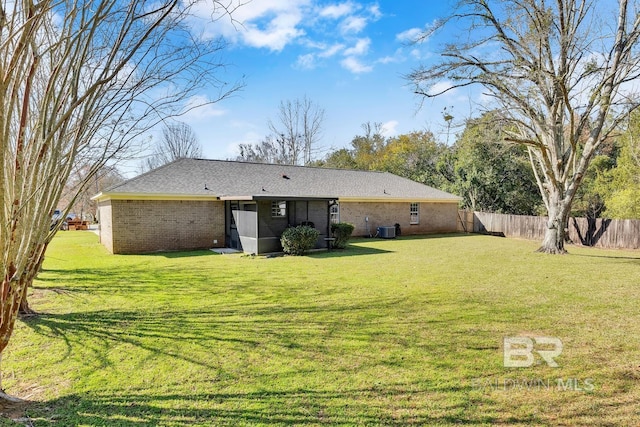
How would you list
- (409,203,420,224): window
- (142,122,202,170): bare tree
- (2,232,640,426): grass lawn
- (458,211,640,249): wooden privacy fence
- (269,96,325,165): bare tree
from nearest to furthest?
(2,232,640,426): grass lawn
(458,211,640,249): wooden privacy fence
(409,203,420,224): window
(269,96,325,165): bare tree
(142,122,202,170): bare tree

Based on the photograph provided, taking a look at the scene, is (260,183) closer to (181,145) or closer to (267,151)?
(267,151)

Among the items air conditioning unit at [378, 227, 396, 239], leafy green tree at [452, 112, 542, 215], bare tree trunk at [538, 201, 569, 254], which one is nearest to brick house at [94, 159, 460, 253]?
air conditioning unit at [378, 227, 396, 239]

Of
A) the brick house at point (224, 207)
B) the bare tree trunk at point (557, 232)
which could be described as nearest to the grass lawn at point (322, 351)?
the brick house at point (224, 207)

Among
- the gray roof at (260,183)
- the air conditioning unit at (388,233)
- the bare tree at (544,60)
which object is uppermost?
the bare tree at (544,60)

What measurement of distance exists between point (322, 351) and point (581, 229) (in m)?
18.3

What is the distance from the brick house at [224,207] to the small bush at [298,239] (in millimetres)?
657

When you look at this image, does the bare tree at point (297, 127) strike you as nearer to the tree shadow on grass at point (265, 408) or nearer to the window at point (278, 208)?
the window at point (278, 208)

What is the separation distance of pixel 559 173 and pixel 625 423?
1404 centimetres

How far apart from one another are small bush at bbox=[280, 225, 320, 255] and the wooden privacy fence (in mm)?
13337

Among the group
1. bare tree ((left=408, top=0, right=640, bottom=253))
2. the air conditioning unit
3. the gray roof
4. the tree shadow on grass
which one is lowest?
the tree shadow on grass

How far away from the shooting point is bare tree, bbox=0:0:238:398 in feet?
9.59

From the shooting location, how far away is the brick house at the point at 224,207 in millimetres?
13500

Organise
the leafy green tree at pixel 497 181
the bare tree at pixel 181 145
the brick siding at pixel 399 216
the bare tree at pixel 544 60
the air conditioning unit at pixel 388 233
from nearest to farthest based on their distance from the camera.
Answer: the bare tree at pixel 544 60, the air conditioning unit at pixel 388 233, the brick siding at pixel 399 216, the leafy green tree at pixel 497 181, the bare tree at pixel 181 145

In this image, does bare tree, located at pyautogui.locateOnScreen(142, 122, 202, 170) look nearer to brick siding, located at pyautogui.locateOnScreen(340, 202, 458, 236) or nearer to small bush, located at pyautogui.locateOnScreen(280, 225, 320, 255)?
brick siding, located at pyautogui.locateOnScreen(340, 202, 458, 236)
